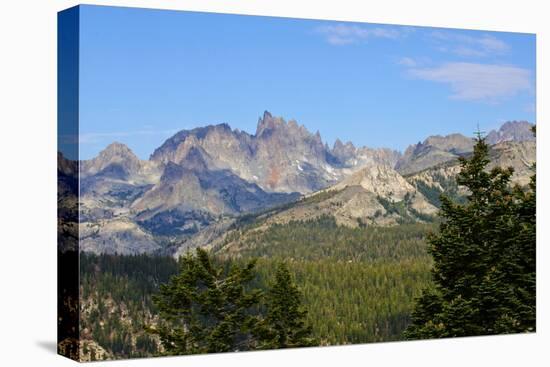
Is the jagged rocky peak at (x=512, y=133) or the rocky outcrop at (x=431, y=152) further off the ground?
the jagged rocky peak at (x=512, y=133)

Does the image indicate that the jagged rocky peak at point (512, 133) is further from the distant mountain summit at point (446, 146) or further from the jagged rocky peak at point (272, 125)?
the jagged rocky peak at point (272, 125)

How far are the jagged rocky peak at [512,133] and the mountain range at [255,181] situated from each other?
0.02 meters

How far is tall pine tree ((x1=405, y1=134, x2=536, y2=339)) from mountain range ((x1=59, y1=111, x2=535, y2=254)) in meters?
0.42

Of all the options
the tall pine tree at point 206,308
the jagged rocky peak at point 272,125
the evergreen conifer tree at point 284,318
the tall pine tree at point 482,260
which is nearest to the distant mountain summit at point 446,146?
the tall pine tree at point 482,260

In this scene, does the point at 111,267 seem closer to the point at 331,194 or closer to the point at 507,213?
the point at 331,194

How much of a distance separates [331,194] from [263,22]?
160 inches

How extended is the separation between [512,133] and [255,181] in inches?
246

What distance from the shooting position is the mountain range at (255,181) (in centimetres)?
2211

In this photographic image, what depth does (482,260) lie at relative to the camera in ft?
84.8

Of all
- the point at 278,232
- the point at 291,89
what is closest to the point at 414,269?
the point at 278,232

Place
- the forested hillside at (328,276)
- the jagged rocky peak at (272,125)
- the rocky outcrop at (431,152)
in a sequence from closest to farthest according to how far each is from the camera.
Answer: the forested hillside at (328,276) < the jagged rocky peak at (272,125) < the rocky outcrop at (431,152)

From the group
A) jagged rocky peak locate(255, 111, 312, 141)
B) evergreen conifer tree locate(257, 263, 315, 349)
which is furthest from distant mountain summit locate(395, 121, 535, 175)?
evergreen conifer tree locate(257, 263, 315, 349)

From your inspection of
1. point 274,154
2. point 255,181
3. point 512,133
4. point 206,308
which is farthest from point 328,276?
point 512,133

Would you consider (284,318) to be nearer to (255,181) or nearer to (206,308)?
(206,308)
